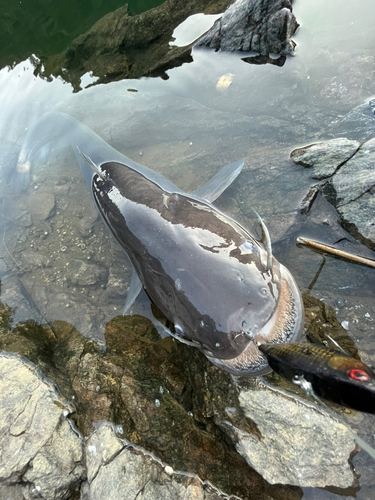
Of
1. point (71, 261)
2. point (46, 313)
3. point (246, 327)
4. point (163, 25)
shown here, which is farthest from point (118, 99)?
point (246, 327)

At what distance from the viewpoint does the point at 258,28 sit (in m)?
4.92

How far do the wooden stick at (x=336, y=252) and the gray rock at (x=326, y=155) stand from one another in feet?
2.59

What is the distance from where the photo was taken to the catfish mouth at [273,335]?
84.0 inches

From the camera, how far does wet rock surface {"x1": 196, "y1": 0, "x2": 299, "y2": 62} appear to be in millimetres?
4762

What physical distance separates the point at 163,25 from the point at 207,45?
1.27 m

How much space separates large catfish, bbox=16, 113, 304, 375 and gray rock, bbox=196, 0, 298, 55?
2.46m

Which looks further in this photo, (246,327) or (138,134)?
(138,134)

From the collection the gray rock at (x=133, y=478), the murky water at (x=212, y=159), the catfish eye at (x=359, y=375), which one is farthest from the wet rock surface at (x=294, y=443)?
the catfish eye at (x=359, y=375)

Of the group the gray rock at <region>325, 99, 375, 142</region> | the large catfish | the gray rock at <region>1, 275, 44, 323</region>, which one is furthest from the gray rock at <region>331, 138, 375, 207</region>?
the gray rock at <region>1, 275, 44, 323</region>

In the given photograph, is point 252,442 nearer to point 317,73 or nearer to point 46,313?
point 46,313

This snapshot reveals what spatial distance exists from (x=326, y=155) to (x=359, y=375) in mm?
2791

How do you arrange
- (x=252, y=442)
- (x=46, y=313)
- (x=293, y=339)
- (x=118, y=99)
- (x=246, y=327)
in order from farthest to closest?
(x=118, y=99) → (x=46, y=313) → (x=252, y=442) → (x=293, y=339) → (x=246, y=327)

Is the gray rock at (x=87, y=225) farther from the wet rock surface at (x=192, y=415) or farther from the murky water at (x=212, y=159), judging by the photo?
the wet rock surface at (x=192, y=415)

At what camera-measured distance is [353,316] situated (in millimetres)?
2795
